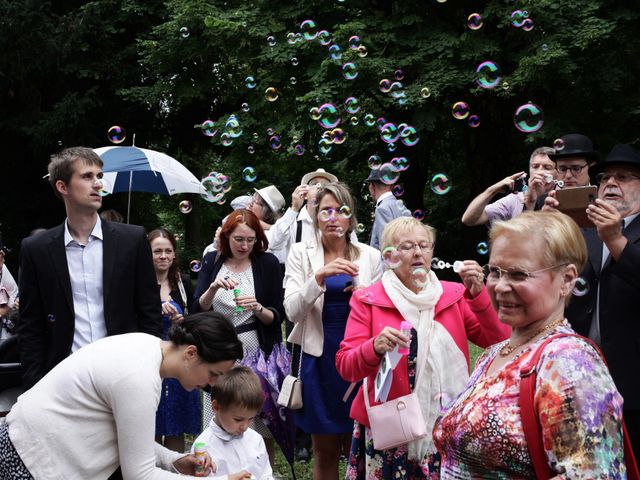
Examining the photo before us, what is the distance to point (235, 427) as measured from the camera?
415cm

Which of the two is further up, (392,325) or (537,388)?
(537,388)

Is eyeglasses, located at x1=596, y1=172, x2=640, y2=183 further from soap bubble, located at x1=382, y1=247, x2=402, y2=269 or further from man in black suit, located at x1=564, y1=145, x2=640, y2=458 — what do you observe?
soap bubble, located at x1=382, y1=247, x2=402, y2=269

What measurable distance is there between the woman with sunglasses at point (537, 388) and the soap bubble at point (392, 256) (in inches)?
56.3

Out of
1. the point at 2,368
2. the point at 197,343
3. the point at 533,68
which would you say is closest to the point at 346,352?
the point at 197,343

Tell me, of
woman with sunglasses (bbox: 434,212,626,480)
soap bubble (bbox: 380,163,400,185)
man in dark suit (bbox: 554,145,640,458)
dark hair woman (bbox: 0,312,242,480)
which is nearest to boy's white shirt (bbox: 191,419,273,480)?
dark hair woman (bbox: 0,312,242,480)

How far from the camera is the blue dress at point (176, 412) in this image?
19.1ft

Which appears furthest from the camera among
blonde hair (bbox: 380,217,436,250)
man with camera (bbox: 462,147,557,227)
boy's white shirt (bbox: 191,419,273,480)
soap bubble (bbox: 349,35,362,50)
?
soap bubble (bbox: 349,35,362,50)

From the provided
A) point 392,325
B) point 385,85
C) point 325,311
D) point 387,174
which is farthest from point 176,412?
point 385,85

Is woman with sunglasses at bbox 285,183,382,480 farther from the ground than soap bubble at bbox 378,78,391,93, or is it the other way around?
soap bubble at bbox 378,78,391,93

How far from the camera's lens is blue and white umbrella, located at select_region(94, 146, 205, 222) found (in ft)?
26.4

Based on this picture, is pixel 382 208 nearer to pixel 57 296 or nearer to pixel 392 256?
pixel 392 256

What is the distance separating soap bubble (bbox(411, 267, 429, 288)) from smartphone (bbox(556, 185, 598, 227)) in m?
0.69

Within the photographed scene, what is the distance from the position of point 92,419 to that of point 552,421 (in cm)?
172

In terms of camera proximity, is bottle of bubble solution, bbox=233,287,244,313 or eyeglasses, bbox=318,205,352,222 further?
bottle of bubble solution, bbox=233,287,244,313
